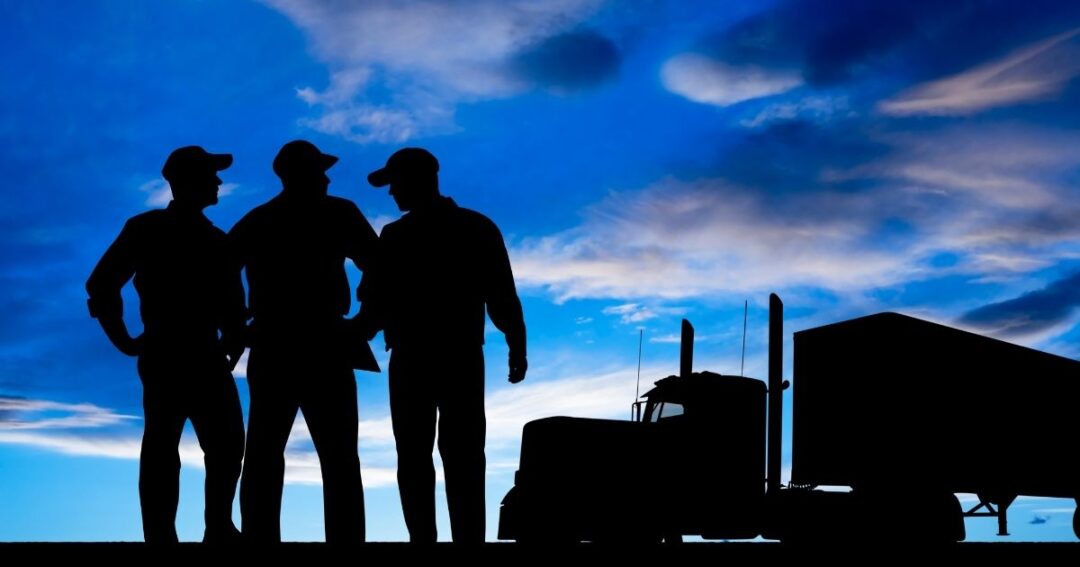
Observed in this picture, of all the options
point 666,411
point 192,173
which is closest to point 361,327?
point 192,173

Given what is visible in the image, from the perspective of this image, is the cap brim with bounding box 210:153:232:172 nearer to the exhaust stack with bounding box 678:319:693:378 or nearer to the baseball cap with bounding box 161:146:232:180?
the baseball cap with bounding box 161:146:232:180

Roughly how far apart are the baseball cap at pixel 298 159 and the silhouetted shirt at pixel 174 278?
2.42ft

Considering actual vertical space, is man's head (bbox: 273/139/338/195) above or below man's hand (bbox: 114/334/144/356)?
above

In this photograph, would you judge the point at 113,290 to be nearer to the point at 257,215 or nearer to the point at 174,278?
the point at 174,278

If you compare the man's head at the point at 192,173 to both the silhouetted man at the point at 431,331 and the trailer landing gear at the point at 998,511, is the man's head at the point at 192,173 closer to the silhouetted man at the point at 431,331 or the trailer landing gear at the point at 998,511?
the silhouetted man at the point at 431,331

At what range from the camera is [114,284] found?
6.66 metres

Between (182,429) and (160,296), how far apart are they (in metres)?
0.90

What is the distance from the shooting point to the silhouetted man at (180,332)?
6520 millimetres

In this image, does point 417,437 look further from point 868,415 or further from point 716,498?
point 868,415

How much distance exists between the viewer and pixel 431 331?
6.34 metres

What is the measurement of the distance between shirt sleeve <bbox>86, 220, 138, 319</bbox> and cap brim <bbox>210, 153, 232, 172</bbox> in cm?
71

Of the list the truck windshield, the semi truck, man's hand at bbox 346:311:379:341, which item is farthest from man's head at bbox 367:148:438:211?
the truck windshield

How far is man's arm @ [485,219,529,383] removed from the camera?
657 centimetres

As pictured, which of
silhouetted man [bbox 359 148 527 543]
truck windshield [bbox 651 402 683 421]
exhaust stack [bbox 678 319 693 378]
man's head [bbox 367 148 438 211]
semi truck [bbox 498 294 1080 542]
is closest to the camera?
silhouetted man [bbox 359 148 527 543]
